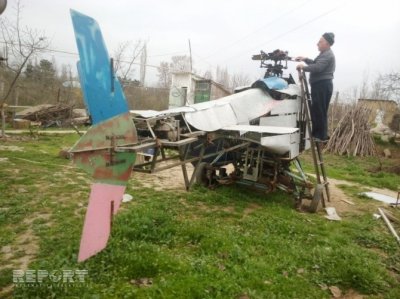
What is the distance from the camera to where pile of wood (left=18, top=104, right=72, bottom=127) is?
22.8m

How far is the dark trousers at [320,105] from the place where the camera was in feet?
25.9

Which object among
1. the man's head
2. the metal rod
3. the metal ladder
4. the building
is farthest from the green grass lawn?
the building

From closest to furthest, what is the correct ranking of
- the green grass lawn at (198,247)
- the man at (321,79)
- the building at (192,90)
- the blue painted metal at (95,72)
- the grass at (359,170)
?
the blue painted metal at (95,72) → the green grass lawn at (198,247) → the man at (321,79) → the grass at (359,170) → the building at (192,90)

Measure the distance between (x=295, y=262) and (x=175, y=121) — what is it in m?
2.86

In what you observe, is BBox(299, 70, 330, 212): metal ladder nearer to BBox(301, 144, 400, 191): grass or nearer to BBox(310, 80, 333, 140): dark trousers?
BBox(310, 80, 333, 140): dark trousers

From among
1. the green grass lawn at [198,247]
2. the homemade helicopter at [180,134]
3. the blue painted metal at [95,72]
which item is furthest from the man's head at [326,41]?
the blue painted metal at [95,72]

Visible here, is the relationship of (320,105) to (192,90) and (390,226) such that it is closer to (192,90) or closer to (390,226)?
(390,226)

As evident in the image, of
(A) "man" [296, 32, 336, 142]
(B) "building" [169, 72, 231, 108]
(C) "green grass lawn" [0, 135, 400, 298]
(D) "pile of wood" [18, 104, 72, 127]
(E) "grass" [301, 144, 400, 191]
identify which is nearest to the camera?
(C) "green grass lawn" [0, 135, 400, 298]

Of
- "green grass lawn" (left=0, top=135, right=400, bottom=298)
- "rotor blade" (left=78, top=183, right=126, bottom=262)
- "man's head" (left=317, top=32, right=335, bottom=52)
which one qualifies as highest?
"man's head" (left=317, top=32, right=335, bottom=52)

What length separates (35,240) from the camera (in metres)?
5.29

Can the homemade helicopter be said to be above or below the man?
below

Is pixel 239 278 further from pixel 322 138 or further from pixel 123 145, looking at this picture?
pixel 322 138

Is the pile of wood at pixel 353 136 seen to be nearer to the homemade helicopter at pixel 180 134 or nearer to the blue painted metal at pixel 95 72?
the homemade helicopter at pixel 180 134

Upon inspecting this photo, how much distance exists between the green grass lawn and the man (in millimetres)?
2103
